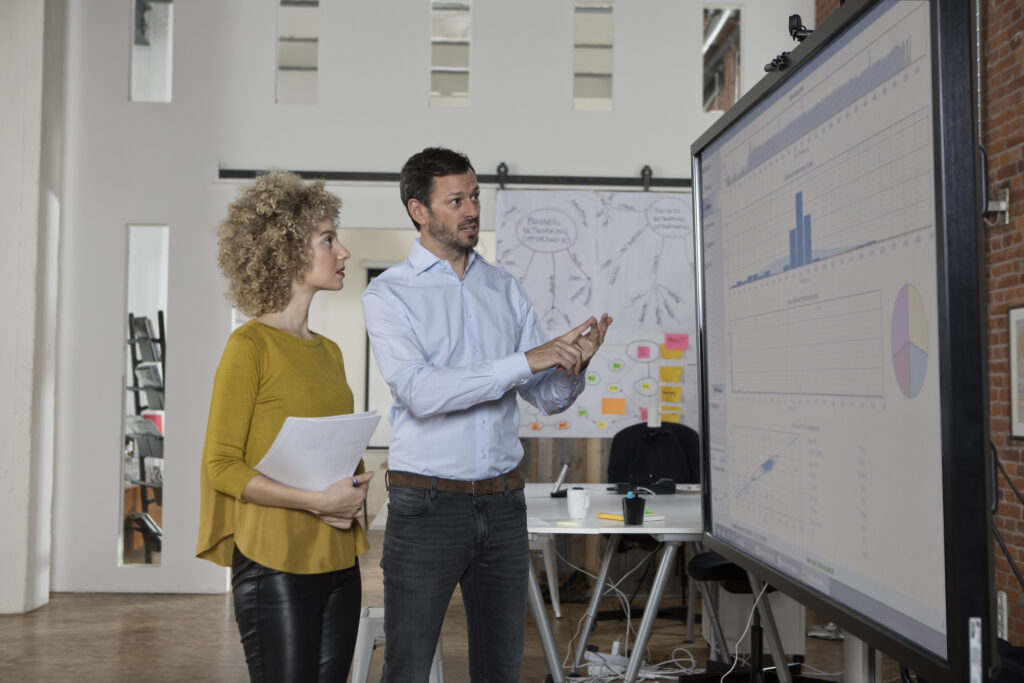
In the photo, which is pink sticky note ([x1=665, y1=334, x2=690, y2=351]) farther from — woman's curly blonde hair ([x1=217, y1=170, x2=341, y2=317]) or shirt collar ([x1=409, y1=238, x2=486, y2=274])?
woman's curly blonde hair ([x1=217, y1=170, x2=341, y2=317])

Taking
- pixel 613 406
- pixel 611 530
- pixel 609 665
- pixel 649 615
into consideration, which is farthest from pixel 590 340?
pixel 613 406

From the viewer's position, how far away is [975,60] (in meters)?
0.95

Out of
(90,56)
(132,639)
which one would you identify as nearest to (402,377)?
(132,639)

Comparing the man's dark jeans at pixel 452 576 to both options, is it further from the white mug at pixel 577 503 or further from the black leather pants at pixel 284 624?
the white mug at pixel 577 503

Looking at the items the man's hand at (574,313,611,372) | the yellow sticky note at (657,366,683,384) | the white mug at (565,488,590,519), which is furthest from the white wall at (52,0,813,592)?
the man's hand at (574,313,611,372)

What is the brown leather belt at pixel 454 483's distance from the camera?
1.83 meters

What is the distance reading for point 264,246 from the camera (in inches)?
65.1

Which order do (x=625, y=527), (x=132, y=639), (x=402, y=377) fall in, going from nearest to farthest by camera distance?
(x=402, y=377), (x=625, y=527), (x=132, y=639)

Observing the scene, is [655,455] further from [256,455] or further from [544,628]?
[256,455]

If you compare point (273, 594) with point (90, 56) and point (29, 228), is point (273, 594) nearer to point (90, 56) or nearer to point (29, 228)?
point (29, 228)

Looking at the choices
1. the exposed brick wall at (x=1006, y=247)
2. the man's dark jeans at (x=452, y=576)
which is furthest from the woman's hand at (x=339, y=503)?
the exposed brick wall at (x=1006, y=247)

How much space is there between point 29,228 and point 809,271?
4476mm

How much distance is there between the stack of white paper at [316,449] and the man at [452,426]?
229 millimetres

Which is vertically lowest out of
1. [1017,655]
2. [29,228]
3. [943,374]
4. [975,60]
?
[1017,655]
